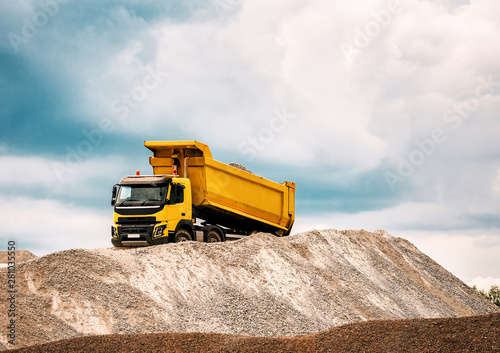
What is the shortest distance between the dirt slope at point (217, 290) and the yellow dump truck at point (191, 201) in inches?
38.5

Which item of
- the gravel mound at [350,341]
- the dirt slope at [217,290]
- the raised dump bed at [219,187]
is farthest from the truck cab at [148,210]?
the gravel mound at [350,341]

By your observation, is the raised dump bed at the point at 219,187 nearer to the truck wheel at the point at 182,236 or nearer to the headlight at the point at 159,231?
the truck wheel at the point at 182,236

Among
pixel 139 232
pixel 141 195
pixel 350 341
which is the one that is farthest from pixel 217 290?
pixel 350 341

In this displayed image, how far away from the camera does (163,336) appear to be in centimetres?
941

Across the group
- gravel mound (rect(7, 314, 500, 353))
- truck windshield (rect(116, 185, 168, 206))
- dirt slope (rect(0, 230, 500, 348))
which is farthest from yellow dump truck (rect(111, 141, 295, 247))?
gravel mound (rect(7, 314, 500, 353))

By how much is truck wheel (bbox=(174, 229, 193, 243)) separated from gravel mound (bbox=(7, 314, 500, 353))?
8275 millimetres

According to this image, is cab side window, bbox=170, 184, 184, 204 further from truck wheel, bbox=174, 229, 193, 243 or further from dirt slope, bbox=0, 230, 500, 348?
dirt slope, bbox=0, 230, 500, 348

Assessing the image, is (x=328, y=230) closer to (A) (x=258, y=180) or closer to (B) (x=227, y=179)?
(A) (x=258, y=180)

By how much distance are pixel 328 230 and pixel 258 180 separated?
494 centimetres

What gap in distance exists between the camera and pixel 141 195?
17.3 meters

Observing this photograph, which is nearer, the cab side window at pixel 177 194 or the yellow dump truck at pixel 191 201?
the yellow dump truck at pixel 191 201

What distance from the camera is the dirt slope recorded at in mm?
12656

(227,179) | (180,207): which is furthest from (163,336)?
(227,179)

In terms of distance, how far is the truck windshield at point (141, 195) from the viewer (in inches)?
676
